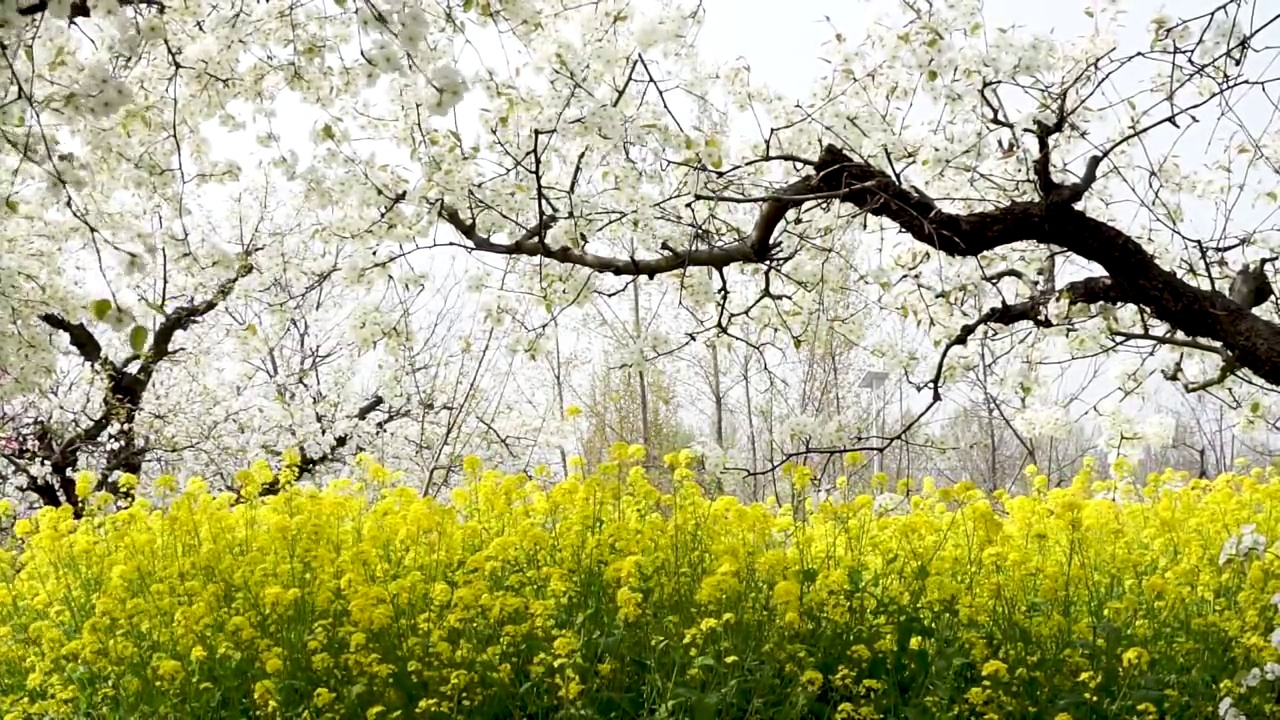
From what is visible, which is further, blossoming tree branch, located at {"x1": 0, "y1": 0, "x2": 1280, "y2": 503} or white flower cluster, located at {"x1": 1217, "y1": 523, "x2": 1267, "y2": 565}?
blossoming tree branch, located at {"x1": 0, "y1": 0, "x2": 1280, "y2": 503}

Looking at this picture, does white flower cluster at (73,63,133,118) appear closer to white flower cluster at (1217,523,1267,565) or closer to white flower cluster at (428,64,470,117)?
white flower cluster at (428,64,470,117)

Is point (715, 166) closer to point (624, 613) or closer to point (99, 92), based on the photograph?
point (624, 613)

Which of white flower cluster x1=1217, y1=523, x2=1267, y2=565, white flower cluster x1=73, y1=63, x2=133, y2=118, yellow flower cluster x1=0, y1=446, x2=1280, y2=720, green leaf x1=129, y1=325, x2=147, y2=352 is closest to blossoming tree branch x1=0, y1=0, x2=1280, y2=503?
white flower cluster x1=73, y1=63, x2=133, y2=118

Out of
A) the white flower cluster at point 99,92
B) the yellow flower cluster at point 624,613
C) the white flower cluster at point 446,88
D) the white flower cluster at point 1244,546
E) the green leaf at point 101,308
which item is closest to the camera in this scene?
the green leaf at point 101,308

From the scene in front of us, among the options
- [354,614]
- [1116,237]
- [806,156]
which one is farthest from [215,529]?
[1116,237]

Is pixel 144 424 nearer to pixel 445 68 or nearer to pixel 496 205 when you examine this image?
pixel 496 205

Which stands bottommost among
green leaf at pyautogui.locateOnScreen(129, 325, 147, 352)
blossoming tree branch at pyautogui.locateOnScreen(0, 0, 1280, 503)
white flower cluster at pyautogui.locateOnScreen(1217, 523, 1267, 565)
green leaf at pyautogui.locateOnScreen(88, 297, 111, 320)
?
white flower cluster at pyautogui.locateOnScreen(1217, 523, 1267, 565)

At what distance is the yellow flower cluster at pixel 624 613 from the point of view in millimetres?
2861

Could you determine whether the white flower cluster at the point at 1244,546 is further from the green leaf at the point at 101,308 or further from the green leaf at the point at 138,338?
the green leaf at the point at 101,308

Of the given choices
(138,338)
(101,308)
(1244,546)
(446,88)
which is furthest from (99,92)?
(1244,546)

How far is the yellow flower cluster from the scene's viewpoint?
113 inches

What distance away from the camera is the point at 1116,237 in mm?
3518

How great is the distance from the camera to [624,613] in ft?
9.22

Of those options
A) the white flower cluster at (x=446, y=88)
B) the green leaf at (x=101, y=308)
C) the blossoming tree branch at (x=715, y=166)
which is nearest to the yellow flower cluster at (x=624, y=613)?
the blossoming tree branch at (x=715, y=166)
